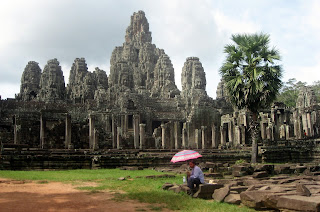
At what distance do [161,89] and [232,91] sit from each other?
5016 centimetres

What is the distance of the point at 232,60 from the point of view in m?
21.6

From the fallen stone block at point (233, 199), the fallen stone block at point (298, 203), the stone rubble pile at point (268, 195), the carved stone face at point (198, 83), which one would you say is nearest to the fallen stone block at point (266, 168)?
the stone rubble pile at point (268, 195)

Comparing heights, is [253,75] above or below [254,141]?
above

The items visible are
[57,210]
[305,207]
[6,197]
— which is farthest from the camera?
[6,197]

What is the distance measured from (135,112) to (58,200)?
3583 centimetres

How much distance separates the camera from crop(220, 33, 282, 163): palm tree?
20266 millimetres

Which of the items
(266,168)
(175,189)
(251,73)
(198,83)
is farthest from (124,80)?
(175,189)

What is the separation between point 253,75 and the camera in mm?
20531

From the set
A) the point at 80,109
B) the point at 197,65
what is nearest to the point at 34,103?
the point at 80,109

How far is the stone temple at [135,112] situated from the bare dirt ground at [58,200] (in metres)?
12.9

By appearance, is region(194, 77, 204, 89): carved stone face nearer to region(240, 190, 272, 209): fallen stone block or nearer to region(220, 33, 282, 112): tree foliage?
region(220, 33, 282, 112): tree foliage

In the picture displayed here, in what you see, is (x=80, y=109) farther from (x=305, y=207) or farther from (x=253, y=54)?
(x=305, y=207)

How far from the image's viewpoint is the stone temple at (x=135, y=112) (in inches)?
1276

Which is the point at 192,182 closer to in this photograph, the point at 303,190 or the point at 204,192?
the point at 204,192
